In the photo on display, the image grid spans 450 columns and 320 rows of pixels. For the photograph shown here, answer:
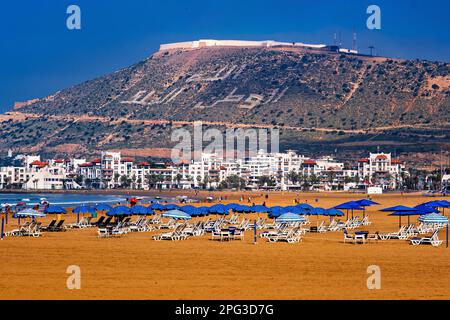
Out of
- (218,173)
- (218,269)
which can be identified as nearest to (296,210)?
(218,269)

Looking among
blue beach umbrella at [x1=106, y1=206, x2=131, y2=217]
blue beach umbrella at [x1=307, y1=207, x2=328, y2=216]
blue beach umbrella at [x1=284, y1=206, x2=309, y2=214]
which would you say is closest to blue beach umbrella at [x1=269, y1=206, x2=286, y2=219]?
blue beach umbrella at [x1=284, y1=206, x2=309, y2=214]

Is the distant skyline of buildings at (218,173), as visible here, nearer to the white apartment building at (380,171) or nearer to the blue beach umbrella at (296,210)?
the white apartment building at (380,171)

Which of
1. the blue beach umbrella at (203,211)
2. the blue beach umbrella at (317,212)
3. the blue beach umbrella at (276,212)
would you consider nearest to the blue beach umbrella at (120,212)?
the blue beach umbrella at (203,211)

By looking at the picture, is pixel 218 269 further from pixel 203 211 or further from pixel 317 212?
pixel 317 212
